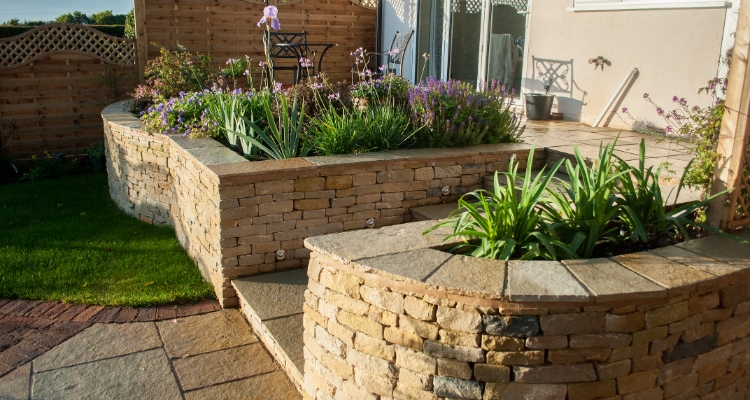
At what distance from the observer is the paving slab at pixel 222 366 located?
3377mm

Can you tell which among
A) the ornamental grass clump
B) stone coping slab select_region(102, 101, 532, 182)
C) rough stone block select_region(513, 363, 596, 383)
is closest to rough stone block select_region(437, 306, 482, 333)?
rough stone block select_region(513, 363, 596, 383)

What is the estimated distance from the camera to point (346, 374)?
2799mm

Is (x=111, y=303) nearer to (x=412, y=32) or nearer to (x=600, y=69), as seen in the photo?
(x=600, y=69)

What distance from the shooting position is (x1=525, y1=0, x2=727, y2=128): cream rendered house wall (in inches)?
239

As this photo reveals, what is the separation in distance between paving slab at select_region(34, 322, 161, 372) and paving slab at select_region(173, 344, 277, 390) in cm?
36

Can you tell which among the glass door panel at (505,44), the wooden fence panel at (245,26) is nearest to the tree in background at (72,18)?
the wooden fence panel at (245,26)

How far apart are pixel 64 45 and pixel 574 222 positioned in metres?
7.96

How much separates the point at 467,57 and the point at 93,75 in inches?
209

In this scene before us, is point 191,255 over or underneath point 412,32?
underneath

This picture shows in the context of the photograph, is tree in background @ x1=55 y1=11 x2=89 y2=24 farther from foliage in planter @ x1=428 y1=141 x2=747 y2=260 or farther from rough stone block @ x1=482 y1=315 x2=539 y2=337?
rough stone block @ x1=482 y1=315 x2=539 y2=337

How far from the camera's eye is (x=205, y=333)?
3910 mm

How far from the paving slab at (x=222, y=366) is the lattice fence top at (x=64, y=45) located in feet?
21.0

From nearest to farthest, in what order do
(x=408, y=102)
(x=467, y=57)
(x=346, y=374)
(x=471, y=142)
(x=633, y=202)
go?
(x=346, y=374) < (x=633, y=202) < (x=471, y=142) < (x=408, y=102) < (x=467, y=57)

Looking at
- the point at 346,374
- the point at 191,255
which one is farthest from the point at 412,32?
the point at 346,374
